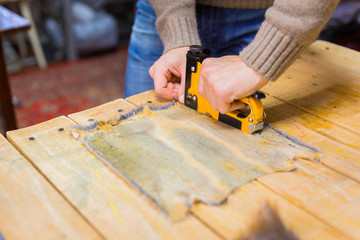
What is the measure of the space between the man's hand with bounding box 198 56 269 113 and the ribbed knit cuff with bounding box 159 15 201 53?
0.18 m

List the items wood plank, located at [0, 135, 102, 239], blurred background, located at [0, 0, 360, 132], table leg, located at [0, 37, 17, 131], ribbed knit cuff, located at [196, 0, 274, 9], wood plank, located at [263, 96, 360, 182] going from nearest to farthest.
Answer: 1. wood plank, located at [0, 135, 102, 239]
2. wood plank, located at [263, 96, 360, 182]
3. ribbed knit cuff, located at [196, 0, 274, 9]
4. table leg, located at [0, 37, 17, 131]
5. blurred background, located at [0, 0, 360, 132]

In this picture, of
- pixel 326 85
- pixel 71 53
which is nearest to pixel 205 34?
pixel 326 85

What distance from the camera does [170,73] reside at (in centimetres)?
109

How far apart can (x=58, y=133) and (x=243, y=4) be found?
0.72 meters

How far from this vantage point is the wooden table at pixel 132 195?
62 cm

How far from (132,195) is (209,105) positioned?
38cm

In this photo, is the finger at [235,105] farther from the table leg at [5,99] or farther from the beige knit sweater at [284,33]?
the table leg at [5,99]

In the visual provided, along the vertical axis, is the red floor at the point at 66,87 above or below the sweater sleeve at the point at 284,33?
below

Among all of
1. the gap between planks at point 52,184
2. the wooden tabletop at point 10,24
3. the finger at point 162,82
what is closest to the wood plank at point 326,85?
the finger at point 162,82

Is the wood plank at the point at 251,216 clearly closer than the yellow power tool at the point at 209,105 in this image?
Yes

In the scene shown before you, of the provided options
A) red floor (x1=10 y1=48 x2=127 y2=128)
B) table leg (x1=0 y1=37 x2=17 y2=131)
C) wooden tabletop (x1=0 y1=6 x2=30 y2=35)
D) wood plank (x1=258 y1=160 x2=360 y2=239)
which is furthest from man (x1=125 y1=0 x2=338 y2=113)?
red floor (x1=10 y1=48 x2=127 y2=128)

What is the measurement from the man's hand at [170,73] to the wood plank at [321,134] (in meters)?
0.26

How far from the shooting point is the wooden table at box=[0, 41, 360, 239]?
24.3 inches

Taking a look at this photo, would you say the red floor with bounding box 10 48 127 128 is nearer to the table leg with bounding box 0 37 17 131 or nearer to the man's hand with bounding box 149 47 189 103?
the table leg with bounding box 0 37 17 131
